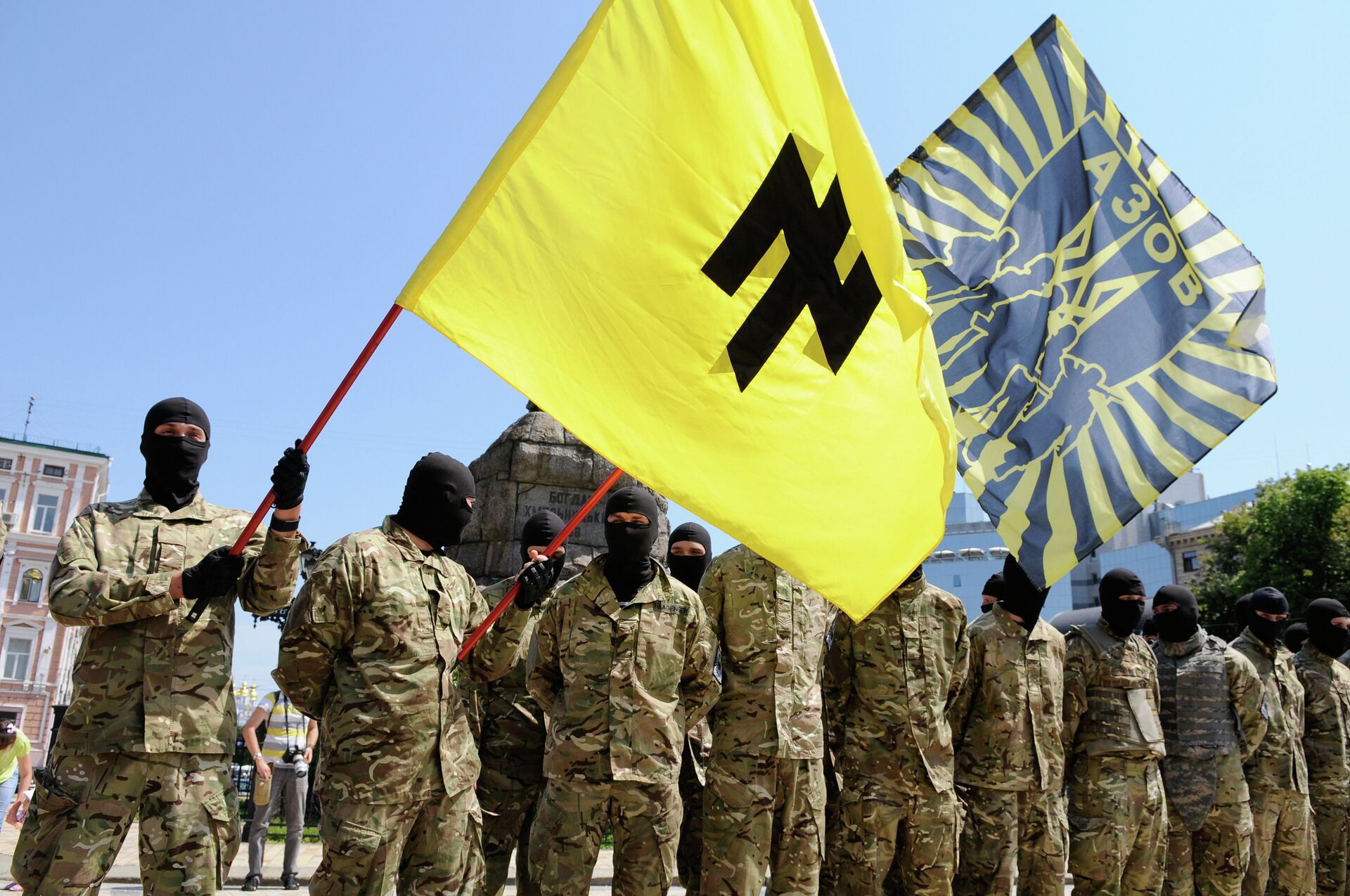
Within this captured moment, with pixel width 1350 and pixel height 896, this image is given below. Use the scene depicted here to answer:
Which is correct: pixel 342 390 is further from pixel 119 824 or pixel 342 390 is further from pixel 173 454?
pixel 119 824

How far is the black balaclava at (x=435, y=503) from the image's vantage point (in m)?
4.87

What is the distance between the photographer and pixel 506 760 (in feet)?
Result: 20.6

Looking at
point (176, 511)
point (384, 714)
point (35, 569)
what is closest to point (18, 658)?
point (35, 569)

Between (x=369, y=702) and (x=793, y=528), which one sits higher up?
(x=793, y=528)

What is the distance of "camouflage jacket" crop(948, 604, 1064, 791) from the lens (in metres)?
6.66

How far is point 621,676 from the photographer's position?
17.4ft

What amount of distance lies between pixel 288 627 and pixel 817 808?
3037 mm

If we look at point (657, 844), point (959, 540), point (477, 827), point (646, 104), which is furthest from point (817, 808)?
point (959, 540)

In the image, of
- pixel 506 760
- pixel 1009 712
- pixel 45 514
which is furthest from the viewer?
pixel 45 514

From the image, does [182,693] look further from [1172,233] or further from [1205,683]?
[1205,683]

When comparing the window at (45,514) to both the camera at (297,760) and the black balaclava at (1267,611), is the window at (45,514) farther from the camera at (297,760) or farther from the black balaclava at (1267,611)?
the black balaclava at (1267,611)

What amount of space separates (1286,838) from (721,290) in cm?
818

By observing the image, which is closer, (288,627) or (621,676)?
(288,627)

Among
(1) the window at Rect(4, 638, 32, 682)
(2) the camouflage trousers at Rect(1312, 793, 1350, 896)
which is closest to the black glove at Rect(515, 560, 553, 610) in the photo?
(2) the camouflage trousers at Rect(1312, 793, 1350, 896)
